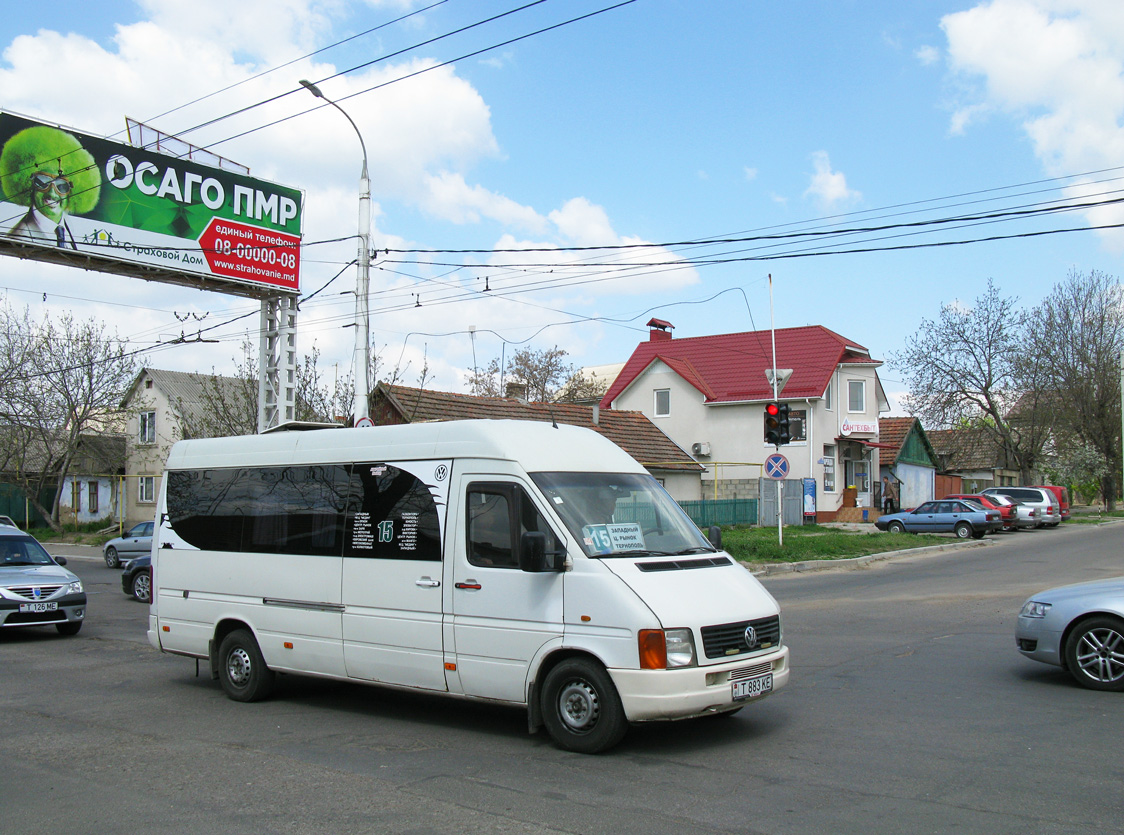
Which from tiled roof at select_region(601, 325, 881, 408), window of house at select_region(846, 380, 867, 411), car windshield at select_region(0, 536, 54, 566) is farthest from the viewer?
window of house at select_region(846, 380, 867, 411)

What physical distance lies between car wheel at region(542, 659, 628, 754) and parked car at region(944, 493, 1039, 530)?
113ft

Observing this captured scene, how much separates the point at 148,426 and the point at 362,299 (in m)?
36.1

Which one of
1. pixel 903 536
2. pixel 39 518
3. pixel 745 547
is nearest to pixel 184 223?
pixel 745 547

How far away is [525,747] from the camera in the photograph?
701 cm

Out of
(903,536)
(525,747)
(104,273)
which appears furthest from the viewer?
(903,536)

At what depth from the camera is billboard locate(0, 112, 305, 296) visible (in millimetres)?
21672

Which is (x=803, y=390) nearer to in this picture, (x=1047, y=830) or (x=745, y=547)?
(x=745, y=547)

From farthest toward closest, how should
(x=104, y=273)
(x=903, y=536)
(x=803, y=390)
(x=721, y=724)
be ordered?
(x=803, y=390) → (x=903, y=536) → (x=104, y=273) → (x=721, y=724)

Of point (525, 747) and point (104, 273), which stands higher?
point (104, 273)

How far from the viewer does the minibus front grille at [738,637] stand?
6.60 meters

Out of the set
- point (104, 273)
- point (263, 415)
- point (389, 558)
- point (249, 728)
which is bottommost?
point (249, 728)

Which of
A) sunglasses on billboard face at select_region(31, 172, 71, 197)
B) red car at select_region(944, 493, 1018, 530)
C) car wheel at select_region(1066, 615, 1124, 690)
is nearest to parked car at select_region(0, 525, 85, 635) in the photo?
sunglasses on billboard face at select_region(31, 172, 71, 197)

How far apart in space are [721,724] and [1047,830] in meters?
2.87

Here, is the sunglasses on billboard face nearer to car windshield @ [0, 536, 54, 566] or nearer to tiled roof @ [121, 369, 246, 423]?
car windshield @ [0, 536, 54, 566]
